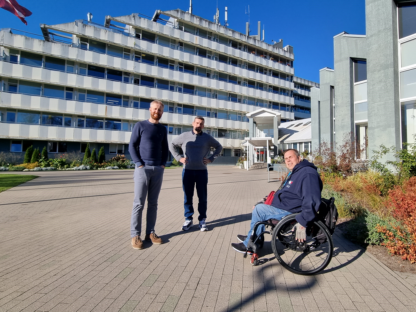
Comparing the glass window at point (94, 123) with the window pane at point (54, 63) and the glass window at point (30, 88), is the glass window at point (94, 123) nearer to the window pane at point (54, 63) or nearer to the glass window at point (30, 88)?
the glass window at point (30, 88)

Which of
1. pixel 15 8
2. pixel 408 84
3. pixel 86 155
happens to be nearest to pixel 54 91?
pixel 86 155

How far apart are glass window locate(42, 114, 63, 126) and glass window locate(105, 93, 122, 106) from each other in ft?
18.4

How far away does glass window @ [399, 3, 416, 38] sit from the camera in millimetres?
9579

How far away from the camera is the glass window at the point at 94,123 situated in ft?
96.9

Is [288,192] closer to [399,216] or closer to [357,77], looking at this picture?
[399,216]

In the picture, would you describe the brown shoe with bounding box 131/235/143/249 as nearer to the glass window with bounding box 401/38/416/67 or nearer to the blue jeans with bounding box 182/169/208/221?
the blue jeans with bounding box 182/169/208/221

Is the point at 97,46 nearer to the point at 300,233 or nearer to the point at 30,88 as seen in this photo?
the point at 30,88

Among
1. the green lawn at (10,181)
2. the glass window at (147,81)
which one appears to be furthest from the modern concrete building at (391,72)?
the glass window at (147,81)

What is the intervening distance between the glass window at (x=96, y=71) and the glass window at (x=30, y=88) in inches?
218

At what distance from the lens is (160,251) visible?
3.65 meters

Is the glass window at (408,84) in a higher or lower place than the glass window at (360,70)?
lower

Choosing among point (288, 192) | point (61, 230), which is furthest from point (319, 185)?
→ point (61, 230)

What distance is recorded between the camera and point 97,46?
3022 cm

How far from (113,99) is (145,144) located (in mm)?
30281
